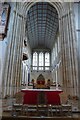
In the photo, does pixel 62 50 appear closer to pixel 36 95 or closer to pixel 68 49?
pixel 68 49

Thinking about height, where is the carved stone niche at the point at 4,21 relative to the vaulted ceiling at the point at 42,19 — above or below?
below

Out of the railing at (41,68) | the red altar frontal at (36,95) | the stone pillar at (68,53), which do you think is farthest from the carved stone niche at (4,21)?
the railing at (41,68)

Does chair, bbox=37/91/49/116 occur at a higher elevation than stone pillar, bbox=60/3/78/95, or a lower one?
lower

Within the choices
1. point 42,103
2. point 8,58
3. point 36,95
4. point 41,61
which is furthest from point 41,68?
point 42,103

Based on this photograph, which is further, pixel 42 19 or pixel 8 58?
pixel 42 19

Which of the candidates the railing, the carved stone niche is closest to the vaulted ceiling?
the carved stone niche

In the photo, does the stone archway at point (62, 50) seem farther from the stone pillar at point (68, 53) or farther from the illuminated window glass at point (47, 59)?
the illuminated window glass at point (47, 59)

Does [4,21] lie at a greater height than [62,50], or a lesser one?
greater

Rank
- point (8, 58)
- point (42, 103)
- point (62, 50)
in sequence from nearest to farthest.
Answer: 1. point (42, 103)
2. point (8, 58)
3. point (62, 50)

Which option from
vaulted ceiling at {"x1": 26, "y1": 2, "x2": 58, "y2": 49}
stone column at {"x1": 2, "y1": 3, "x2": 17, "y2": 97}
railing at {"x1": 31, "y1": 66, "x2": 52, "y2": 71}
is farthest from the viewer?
railing at {"x1": 31, "y1": 66, "x2": 52, "y2": 71}

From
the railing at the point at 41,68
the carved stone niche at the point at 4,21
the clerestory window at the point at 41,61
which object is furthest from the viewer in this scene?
the clerestory window at the point at 41,61

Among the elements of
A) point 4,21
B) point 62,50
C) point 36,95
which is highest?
point 4,21

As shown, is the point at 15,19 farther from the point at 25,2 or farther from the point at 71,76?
the point at 71,76

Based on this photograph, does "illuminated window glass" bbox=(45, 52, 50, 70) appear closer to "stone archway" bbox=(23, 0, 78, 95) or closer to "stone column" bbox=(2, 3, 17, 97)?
"stone archway" bbox=(23, 0, 78, 95)
